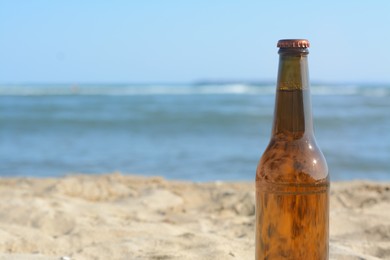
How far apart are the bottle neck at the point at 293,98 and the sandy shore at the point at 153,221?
1275 mm

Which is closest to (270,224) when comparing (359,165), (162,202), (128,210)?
(128,210)

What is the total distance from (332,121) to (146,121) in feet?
16.9

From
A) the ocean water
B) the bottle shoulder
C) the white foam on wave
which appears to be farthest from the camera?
the white foam on wave

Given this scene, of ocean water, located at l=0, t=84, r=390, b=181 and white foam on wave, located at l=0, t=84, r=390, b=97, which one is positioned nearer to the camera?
ocean water, located at l=0, t=84, r=390, b=181

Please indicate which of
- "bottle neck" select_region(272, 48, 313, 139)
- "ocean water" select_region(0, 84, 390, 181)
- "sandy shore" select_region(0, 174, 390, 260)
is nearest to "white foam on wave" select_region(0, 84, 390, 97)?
"ocean water" select_region(0, 84, 390, 181)

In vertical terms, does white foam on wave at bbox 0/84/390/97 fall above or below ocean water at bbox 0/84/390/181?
above

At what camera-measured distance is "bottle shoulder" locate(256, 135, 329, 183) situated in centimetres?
169

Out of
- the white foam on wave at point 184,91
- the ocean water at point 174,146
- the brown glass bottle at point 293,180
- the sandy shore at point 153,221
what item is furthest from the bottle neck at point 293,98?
the white foam on wave at point 184,91

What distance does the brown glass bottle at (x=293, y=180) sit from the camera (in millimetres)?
1692

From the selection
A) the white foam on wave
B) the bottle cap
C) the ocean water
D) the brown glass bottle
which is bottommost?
the ocean water

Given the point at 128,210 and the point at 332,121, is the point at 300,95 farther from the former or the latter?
the point at 332,121

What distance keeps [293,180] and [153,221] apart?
237 cm

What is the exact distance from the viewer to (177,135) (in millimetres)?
12586

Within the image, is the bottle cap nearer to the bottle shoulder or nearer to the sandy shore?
the bottle shoulder
